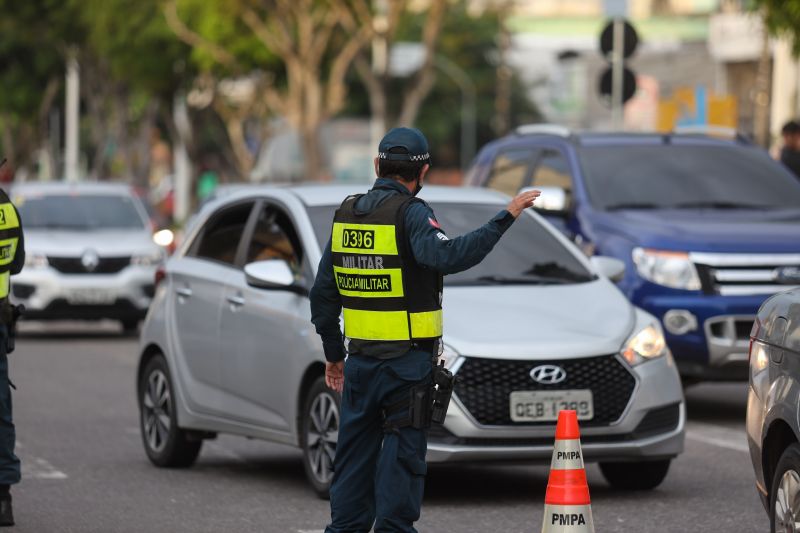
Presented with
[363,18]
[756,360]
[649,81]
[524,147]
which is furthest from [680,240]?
[649,81]

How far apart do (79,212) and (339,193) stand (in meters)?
12.5

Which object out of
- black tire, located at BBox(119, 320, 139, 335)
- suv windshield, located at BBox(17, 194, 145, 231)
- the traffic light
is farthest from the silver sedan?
black tire, located at BBox(119, 320, 139, 335)

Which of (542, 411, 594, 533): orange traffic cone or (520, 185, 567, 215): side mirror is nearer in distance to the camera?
(542, 411, 594, 533): orange traffic cone

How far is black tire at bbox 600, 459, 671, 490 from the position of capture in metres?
10.8

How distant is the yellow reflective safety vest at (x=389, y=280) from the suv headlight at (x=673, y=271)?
670 cm

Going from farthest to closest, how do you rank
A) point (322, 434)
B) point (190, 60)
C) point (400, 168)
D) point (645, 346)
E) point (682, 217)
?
point (190, 60)
point (682, 217)
point (645, 346)
point (322, 434)
point (400, 168)

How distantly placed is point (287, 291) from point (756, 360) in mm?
3489

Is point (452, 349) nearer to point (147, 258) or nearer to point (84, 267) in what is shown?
point (84, 267)

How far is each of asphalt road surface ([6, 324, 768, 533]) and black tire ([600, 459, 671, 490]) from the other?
0.27 ft

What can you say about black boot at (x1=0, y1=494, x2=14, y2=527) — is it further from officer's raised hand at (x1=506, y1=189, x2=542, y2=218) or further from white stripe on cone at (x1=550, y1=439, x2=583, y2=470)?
officer's raised hand at (x1=506, y1=189, x2=542, y2=218)

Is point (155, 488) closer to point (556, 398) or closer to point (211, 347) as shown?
point (211, 347)

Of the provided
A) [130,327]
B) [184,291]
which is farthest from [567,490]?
[130,327]

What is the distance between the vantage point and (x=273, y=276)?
10750 mm

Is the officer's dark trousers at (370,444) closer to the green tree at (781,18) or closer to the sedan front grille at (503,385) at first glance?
the sedan front grille at (503,385)
